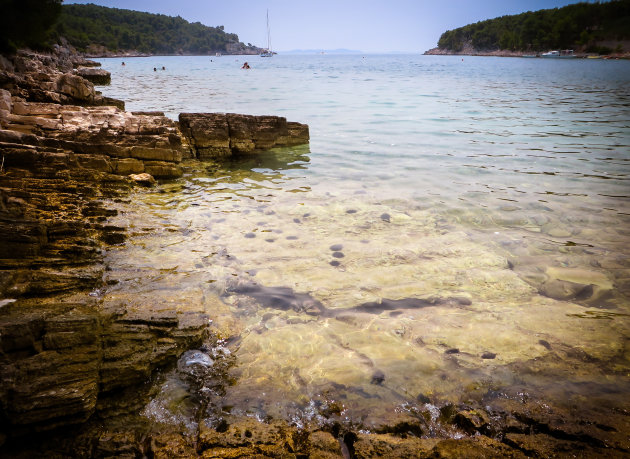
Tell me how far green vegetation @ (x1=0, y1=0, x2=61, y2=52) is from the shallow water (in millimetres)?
33876

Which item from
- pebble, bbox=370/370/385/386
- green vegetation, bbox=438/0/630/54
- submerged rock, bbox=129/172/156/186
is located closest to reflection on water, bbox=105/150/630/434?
pebble, bbox=370/370/385/386

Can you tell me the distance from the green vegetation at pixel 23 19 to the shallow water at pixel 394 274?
33.9 meters

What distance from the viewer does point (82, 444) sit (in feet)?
8.14

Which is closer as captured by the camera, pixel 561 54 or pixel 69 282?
pixel 69 282

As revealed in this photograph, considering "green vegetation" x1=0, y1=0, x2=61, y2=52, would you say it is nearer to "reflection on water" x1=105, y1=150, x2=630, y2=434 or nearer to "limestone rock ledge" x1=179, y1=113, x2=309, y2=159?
"limestone rock ledge" x1=179, y1=113, x2=309, y2=159

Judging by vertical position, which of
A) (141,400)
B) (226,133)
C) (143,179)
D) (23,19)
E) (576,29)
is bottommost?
(141,400)

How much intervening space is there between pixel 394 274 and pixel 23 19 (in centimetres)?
4593

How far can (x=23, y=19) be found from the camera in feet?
109

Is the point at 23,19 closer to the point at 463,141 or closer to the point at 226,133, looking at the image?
the point at 226,133

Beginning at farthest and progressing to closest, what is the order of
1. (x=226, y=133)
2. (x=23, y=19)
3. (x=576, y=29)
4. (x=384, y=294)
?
(x=576, y=29), (x=23, y=19), (x=226, y=133), (x=384, y=294)

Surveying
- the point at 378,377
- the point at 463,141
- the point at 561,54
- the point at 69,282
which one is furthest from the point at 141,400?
the point at 561,54

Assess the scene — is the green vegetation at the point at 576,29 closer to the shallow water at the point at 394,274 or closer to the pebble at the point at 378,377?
the shallow water at the point at 394,274

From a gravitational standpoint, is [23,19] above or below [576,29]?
below

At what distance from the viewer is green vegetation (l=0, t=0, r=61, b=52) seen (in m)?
30.3
